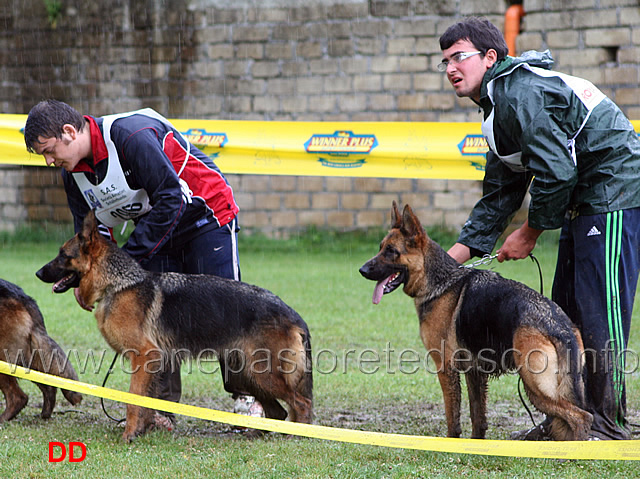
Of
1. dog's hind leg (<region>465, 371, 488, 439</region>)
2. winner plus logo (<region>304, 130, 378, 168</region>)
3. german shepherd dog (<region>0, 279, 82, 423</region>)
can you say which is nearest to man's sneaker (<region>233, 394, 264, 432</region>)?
german shepherd dog (<region>0, 279, 82, 423</region>)

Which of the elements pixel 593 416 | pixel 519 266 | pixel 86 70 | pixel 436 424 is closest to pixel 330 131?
Result: pixel 519 266

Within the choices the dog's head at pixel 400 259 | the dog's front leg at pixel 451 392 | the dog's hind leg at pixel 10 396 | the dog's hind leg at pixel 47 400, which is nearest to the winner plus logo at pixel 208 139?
the dog's hind leg at pixel 47 400

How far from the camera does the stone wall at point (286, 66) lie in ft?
41.5

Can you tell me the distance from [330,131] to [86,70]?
6.52 m

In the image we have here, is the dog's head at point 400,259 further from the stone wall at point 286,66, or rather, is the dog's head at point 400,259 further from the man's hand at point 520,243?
the stone wall at point 286,66

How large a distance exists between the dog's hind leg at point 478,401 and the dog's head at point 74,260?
2.47 metres

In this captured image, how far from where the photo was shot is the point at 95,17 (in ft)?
49.6

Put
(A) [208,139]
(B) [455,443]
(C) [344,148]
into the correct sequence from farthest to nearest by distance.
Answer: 1. (A) [208,139]
2. (C) [344,148]
3. (B) [455,443]

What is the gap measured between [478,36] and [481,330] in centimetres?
165

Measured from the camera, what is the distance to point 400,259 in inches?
173

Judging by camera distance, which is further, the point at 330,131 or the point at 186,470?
the point at 330,131

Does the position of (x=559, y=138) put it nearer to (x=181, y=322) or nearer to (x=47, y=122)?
(x=181, y=322)

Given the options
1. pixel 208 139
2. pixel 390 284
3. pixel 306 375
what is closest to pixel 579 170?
pixel 390 284

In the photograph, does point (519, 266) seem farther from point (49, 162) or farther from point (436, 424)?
point (49, 162)
